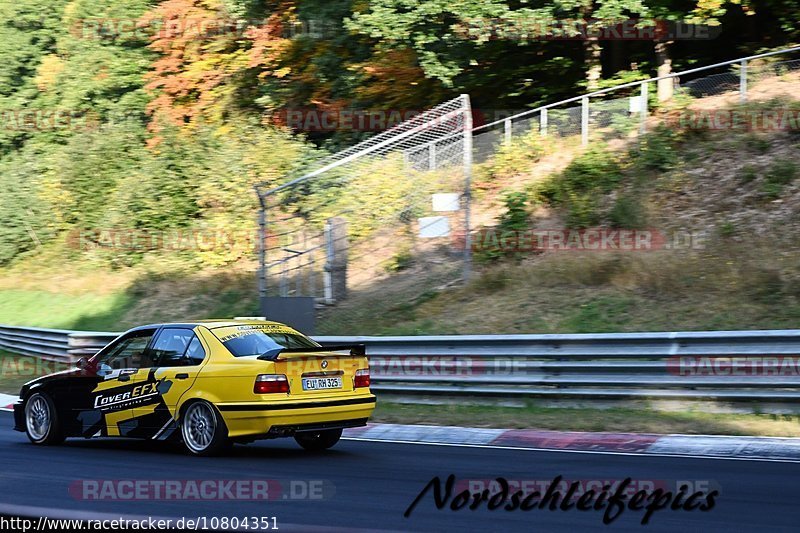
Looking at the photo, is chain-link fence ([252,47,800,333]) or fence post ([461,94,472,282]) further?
chain-link fence ([252,47,800,333])

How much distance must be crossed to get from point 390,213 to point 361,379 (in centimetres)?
1078

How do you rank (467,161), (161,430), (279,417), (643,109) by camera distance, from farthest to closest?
(643,109), (467,161), (161,430), (279,417)

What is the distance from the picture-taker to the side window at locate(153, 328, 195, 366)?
1105 cm

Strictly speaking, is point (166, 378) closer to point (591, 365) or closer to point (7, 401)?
point (591, 365)

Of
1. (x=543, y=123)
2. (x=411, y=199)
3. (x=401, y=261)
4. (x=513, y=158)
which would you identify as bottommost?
(x=401, y=261)

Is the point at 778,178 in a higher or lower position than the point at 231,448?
higher

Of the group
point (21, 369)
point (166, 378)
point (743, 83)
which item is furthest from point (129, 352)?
point (743, 83)

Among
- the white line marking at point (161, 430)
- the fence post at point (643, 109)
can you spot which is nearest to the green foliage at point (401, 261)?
the fence post at point (643, 109)

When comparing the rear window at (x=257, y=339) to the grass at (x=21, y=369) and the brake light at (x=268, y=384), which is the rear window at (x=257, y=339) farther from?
the grass at (x=21, y=369)

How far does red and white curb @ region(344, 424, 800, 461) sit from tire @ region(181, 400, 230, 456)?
2517 mm

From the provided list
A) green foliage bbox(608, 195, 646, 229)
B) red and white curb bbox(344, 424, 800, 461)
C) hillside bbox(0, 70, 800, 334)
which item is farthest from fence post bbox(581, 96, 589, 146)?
red and white curb bbox(344, 424, 800, 461)

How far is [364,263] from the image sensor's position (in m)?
22.1

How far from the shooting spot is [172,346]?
11.2m

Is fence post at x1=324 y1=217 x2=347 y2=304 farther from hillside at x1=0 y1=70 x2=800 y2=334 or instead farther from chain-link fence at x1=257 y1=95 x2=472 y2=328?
hillside at x1=0 y1=70 x2=800 y2=334
